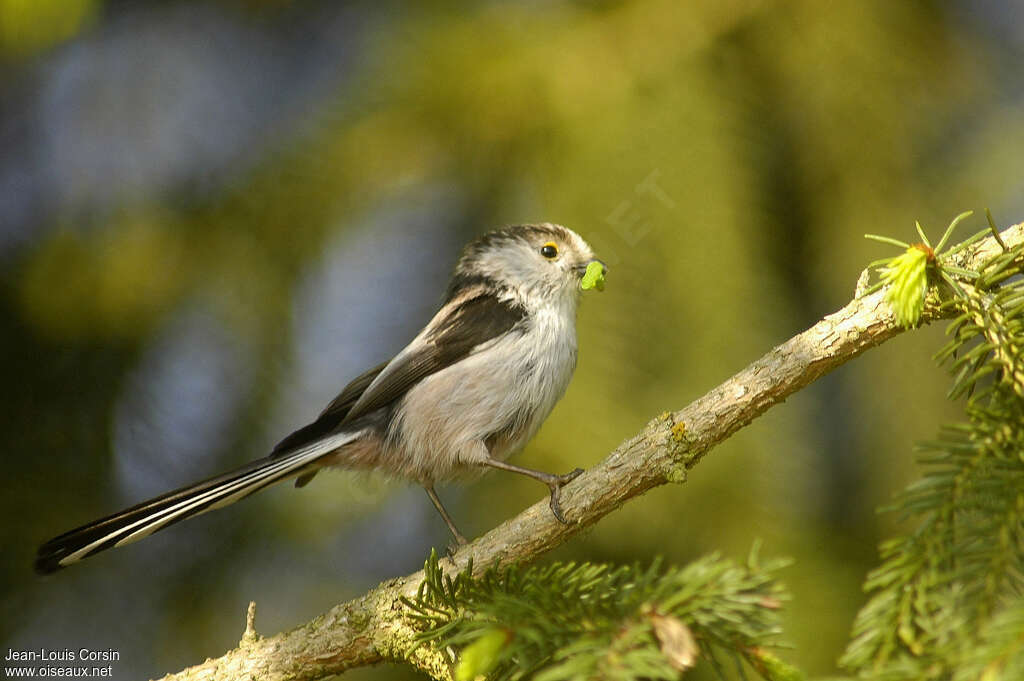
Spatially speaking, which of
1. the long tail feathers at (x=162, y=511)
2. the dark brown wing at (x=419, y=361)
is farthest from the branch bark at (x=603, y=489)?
the dark brown wing at (x=419, y=361)

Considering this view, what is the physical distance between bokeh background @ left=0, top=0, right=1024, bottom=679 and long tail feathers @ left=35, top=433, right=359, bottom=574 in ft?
1.67

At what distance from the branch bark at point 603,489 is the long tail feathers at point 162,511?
0.44 meters

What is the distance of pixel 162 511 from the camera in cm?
238

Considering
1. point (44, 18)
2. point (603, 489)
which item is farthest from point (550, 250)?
point (44, 18)

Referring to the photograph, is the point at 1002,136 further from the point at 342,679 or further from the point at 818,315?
the point at 342,679

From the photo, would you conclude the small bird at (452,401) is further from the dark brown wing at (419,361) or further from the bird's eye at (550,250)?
the bird's eye at (550,250)

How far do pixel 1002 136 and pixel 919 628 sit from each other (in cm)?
191

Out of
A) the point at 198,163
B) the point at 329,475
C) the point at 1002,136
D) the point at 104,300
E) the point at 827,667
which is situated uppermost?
the point at 198,163

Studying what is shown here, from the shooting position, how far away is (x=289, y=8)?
3.73 metres

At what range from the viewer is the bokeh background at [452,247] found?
2592 mm

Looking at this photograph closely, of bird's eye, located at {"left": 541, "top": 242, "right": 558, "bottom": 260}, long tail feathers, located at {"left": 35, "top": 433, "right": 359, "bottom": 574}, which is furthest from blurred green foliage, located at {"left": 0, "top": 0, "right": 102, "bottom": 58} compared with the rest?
bird's eye, located at {"left": 541, "top": 242, "right": 558, "bottom": 260}

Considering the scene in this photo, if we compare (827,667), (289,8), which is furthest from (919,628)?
(289,8)

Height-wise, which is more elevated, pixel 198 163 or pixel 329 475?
pixel 198 163

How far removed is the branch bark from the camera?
179 cm
